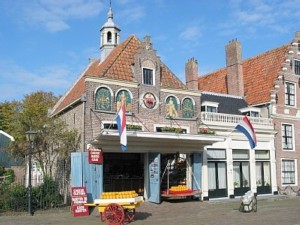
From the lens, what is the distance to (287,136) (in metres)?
28.7

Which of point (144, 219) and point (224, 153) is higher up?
point (224, 153)

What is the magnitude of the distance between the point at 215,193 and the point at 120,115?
986 cm

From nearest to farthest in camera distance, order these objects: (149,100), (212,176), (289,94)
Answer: (149,100), (212,176), (289,94)

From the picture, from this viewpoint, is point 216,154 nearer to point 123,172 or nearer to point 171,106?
point 171,106

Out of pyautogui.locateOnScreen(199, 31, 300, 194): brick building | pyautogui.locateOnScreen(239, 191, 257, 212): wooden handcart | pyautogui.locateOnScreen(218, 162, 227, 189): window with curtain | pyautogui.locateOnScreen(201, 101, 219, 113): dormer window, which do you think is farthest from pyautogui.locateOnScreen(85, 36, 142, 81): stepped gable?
pyautogui.locateOnScreen(199, 31, 300, 194): brick building

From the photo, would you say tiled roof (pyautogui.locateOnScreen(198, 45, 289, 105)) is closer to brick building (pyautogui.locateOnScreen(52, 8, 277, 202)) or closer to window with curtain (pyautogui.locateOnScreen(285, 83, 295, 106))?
window with curtain (pyautogui.locateOnScreen(285, 83, 295, 106))

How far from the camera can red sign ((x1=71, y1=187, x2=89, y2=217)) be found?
672 inches

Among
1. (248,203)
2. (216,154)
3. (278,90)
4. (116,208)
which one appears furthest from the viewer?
(278,90)

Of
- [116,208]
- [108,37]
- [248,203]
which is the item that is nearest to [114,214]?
[116,208]

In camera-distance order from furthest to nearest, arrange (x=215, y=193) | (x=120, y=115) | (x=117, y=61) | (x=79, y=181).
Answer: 1. (x=215, y=193)
2. (x=117, y=61)
3. (x=79, y=181)
4. (x=120, y=115)

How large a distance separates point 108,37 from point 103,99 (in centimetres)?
734

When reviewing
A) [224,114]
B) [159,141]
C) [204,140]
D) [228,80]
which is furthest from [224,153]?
[228,80]

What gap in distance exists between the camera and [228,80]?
104ft

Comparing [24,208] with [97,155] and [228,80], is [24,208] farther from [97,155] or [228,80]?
[228,80]
